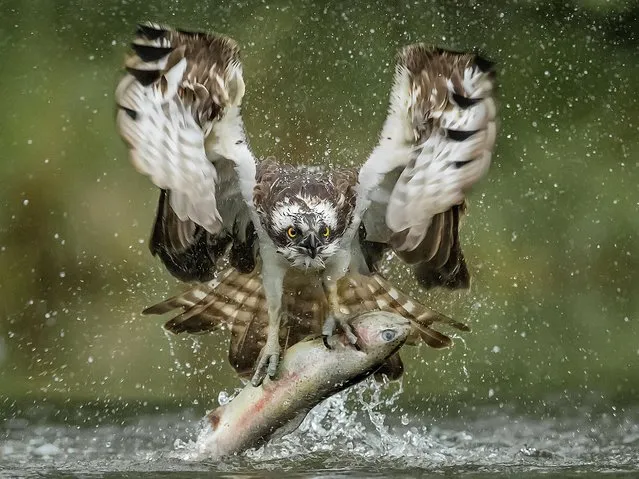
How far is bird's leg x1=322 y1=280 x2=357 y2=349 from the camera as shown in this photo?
Result: 4000mm

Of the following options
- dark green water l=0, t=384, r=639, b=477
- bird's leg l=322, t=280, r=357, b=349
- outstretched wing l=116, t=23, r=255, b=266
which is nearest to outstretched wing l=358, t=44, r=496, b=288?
bird's leg l=322, t=280, r=357, b=349

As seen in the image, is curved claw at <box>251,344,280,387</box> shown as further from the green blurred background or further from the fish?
the green blurred background

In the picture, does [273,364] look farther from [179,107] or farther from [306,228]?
[179,107]

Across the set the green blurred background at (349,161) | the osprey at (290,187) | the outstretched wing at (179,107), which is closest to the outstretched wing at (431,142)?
the osprey at (290,187)

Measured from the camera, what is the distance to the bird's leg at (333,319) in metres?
4.00

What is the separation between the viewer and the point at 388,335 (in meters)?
3.86

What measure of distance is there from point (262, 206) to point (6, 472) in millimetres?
1449

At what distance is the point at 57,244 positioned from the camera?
24.7ft

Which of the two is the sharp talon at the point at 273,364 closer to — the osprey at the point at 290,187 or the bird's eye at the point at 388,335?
the osprey at the point at 290,187

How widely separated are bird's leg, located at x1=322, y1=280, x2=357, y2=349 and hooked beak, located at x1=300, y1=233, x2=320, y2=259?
0.27 metres

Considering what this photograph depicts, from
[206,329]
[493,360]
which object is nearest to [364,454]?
[206,329]

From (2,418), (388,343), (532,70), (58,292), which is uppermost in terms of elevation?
(532,70)

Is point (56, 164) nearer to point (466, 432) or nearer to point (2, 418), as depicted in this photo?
point (2, 418)

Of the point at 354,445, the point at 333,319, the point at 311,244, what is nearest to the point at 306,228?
the point at 311,244
